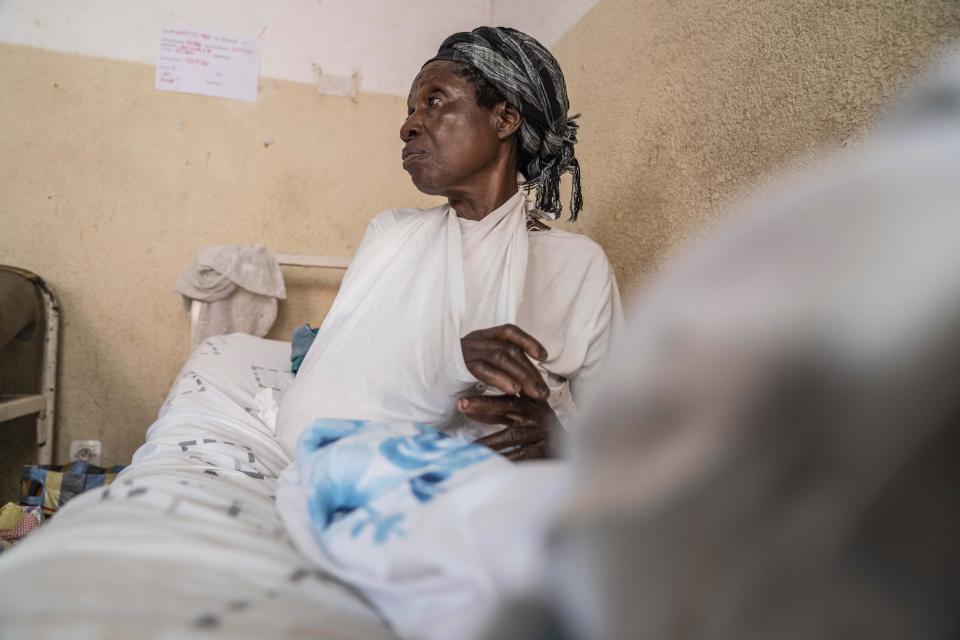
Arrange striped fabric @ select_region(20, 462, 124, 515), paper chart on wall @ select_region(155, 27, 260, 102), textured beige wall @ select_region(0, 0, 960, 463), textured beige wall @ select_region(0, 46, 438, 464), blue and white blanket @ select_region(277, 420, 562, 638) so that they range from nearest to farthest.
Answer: blue and white blanket @ select_region(277, 420, 562, 638)
textured beige wall @ select_region(0, 0, 960, 463)
striped fabric @ select_region(20, 462, 124, 515)
textured beige wall @ select_region(0, 46, 438, 464)
paper chart on wall @ select_region(155, 27, 260, 102)

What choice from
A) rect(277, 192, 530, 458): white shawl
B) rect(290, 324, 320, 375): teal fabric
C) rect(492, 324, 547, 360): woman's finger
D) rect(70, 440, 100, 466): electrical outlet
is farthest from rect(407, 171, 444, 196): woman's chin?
rect(70, 440, 100, 466): electrical outlet

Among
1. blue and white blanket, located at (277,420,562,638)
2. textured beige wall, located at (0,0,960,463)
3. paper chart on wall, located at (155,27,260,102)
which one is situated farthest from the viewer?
→ paper chart on wall, located at (155,27,260,102)

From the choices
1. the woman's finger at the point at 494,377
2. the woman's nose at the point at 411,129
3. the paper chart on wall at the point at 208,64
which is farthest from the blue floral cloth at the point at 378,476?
the paper chart on wall at the point at 208,64

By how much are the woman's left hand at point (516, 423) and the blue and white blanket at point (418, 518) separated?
9.6 inches

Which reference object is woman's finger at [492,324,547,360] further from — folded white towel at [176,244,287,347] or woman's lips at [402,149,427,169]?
folded white towel at [176,244,287,347]

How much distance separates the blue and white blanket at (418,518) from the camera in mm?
356

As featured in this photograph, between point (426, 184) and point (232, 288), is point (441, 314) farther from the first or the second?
point (232, 288)

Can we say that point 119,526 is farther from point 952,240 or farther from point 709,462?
point 952,240

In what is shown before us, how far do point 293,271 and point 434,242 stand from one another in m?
1.36

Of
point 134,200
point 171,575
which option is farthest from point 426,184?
point 134,200

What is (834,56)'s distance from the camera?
100cm

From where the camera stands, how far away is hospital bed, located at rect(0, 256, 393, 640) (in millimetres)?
381

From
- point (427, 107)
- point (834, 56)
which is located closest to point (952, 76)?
point (834, 56)

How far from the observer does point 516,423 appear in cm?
85
